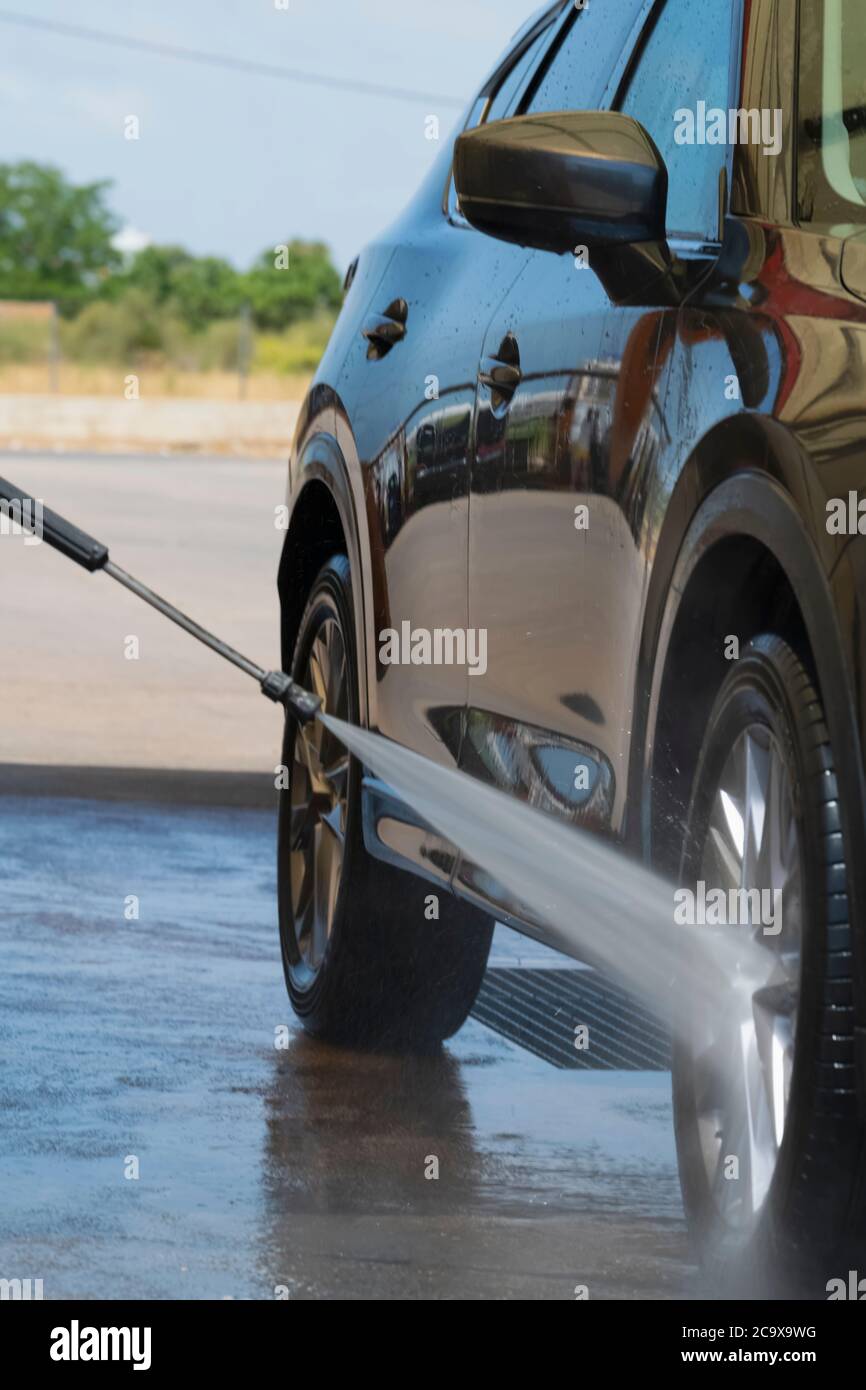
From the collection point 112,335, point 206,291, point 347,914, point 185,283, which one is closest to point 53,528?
point 347,914

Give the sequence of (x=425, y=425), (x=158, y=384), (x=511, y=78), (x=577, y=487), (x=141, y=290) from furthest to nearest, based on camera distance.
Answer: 1. (x=141, y=290)
2. (x=158, y=384)
3. (x=511, y=78)
4. (x=425, y=425)
5. (x=577, y=487)

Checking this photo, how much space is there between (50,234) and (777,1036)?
87.2 meters

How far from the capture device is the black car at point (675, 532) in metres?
3.08

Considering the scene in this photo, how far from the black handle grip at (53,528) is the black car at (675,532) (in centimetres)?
79

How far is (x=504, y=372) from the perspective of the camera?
4383 millimetres

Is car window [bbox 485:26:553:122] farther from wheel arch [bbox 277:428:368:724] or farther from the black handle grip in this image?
the black handle grip

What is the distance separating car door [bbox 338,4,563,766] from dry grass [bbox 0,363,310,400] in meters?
53.2

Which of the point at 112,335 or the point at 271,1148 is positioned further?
the point at 112,335

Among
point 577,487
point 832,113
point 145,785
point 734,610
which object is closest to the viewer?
point 734,610

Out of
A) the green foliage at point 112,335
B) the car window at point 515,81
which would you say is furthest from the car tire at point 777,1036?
the green foliage at point 112,335

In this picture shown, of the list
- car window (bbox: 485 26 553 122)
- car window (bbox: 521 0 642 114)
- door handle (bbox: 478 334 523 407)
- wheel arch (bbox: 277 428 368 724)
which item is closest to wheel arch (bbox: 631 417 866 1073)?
door handle (bbox: 478 334 523 407)

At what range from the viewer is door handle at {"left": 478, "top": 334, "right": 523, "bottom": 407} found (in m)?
4.34

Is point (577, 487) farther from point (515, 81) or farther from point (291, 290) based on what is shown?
point (291, 290)
